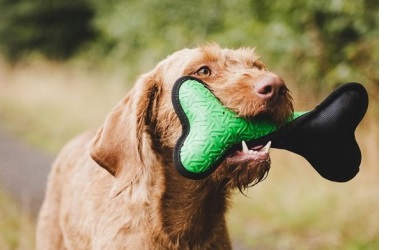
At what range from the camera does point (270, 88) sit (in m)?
2.64

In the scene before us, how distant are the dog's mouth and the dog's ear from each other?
A: 0.51m

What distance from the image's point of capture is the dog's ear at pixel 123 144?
2975 millimetres

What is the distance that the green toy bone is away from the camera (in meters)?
2.74

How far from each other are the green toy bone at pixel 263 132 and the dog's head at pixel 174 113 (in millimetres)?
69

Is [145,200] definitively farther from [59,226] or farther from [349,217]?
[349,217]

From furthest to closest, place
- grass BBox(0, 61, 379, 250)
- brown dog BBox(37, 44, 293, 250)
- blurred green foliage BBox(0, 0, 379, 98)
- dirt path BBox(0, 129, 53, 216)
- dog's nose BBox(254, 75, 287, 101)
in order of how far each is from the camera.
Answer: blurred green foliage BBox(0, 0, 379, 98) < dirt path BBox(0, 129, 53, 216) < grass BBox(0, 61, 379, 250) < brown dog BBox(37, 44, 293, 250) < dog's nose BBox(254, 75, 287, 101)

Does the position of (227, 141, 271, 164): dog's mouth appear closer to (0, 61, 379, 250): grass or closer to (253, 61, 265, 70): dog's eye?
(253, 61, 265, 70): dog's eye

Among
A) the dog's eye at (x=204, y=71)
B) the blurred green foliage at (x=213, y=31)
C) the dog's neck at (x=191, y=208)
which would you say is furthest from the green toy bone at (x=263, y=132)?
the blurred green foliage at (x=213, y=31)

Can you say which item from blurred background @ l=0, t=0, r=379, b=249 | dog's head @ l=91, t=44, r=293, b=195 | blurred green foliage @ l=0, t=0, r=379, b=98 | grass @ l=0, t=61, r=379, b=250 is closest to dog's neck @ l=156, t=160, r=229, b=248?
dog's head @ l=91, t=44, r=293, b=195

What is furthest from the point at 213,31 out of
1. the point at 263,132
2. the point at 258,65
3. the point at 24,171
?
the point at 263,132

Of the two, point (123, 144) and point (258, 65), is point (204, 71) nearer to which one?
point (258, 65)

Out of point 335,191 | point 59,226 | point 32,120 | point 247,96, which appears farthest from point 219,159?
point 32,120

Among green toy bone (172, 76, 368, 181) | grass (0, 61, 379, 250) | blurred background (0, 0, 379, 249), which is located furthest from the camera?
blurred background (0, 0, 379, 249)

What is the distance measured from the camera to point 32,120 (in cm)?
1196
